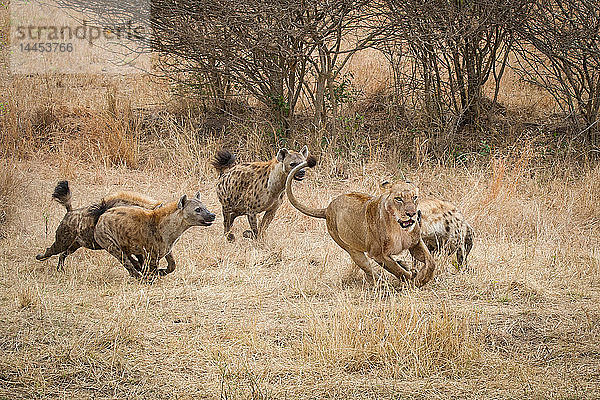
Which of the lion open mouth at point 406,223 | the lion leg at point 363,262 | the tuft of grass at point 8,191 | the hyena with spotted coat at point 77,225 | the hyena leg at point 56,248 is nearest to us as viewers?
the lion open mouth at point 406,223

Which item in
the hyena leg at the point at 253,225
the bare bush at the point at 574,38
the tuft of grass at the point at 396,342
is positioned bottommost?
the tuft of grass at the point at 396,342

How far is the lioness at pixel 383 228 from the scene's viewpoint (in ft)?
20.8

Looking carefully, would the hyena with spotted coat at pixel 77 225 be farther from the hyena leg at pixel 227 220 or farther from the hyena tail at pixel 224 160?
the hyena tail at pixel 224 160

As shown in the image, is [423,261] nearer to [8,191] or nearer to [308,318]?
[308,318]

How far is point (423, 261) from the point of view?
21.9ft

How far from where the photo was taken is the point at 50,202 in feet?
33.3

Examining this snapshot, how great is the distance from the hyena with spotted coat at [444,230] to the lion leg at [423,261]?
47 centimetres

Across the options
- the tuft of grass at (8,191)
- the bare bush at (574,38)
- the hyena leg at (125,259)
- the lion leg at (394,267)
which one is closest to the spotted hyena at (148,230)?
the hyena leg at (125,259)

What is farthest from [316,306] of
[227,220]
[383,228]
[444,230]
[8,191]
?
[8,191]

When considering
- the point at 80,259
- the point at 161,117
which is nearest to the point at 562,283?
the point at 80,259

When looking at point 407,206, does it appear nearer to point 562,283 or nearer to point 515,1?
point 562,283

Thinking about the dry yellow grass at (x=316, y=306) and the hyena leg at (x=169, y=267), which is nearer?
the dry yellow grass at (x=316, y=306)

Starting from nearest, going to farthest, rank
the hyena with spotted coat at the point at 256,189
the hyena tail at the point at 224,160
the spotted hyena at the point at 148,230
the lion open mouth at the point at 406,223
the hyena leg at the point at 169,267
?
the lion open mouth at the point at 406,223 → the spotted hyena at the point at 148,230 → the hyena leg at the point at 169,267 → the hyena with spotted coat at the point at 256,189 → the hyena tail at the point at 224,160

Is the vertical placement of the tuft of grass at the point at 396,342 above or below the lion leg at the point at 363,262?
below
